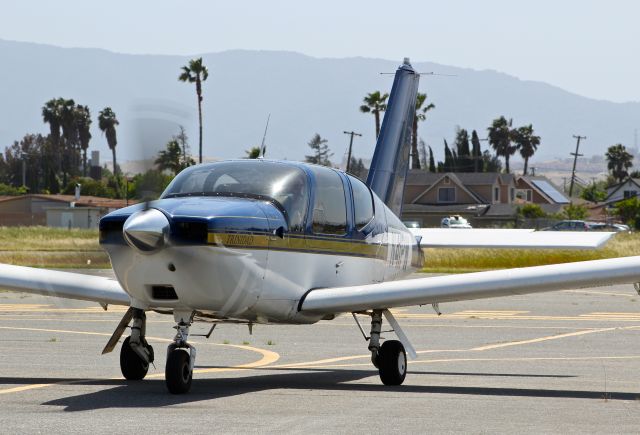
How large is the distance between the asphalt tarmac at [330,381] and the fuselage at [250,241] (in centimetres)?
99

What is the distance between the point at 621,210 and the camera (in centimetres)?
11719

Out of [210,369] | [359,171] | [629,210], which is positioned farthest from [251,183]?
[629,210]

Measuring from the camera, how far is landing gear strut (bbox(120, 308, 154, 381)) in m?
14.3

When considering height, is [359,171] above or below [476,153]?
above

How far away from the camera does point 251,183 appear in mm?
13727

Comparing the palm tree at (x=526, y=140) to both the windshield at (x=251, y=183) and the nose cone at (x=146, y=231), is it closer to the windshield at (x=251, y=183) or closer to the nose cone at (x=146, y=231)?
the windshield at (x=251, y=183)

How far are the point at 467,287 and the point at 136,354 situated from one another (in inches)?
151

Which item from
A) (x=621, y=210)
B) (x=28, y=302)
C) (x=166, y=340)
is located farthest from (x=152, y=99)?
(x=621, y=210)

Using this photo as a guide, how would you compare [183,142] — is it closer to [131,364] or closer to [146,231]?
[146,231]

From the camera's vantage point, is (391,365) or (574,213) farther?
(574,213)

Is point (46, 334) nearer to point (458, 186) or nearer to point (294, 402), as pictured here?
point (294, 402)

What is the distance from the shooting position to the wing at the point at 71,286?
14.7 meters

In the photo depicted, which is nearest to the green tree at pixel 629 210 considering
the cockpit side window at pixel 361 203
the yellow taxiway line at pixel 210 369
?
the yellow taxiway line at pixel 210 369

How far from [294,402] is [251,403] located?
1.44ft
